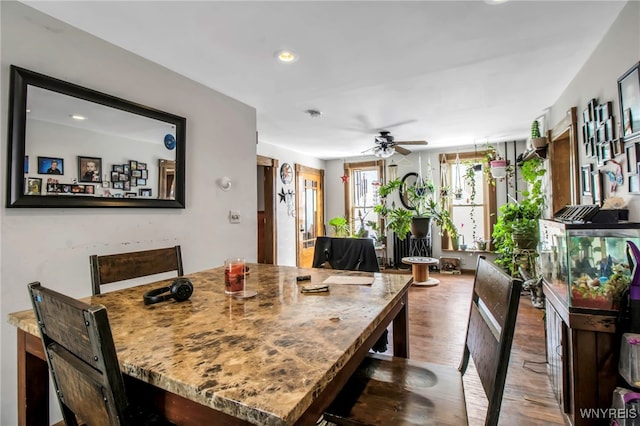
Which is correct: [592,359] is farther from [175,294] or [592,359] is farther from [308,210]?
[308,210]

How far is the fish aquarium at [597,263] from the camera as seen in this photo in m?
1.37

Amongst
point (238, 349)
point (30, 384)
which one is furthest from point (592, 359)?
point (30, 384)

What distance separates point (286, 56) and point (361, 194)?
462 cm

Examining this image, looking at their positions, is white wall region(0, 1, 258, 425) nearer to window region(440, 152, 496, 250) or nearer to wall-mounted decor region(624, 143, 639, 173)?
wall-mounted decor region(624, 143, 639, 173)

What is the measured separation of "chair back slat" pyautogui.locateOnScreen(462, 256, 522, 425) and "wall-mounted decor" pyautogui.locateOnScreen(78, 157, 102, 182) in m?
2.16

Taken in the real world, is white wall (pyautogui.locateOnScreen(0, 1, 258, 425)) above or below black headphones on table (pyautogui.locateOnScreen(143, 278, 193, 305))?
above

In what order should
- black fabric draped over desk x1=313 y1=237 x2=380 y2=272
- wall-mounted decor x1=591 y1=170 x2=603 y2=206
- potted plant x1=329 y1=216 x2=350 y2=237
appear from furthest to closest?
potted plant x1=329 y1=216 x2=350 y2=237
black fabric draped over desk x1=313 y1=237 x2=380 y2=272
wall-mounted decor x1=591 y1=170 x2=603 y2=206

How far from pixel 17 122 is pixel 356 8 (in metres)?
1.88

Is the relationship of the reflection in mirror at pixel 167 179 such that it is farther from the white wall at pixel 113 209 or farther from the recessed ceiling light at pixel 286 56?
the recessed ceiling light at pixel 286 56

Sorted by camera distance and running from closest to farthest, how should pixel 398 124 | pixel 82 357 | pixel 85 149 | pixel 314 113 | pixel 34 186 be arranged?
pixel 82 357
pixel 34 186
pixel 85 149
pixel 314 113
pixel 398 124

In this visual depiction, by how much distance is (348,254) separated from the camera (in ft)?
7.98

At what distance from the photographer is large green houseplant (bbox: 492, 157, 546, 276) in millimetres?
3734

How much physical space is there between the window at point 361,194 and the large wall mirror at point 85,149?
4513 millimetres

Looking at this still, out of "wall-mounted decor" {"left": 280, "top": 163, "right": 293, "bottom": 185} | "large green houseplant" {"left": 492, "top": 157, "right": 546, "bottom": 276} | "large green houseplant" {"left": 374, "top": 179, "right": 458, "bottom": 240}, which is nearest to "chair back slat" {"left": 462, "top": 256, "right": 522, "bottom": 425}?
"large green houseplant" {"left": 492, "top": 157, "right": 546, "bottom": 276}
